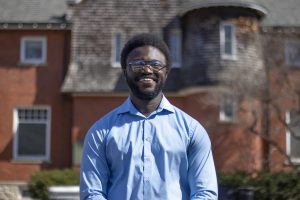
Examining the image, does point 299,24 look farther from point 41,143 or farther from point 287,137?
point 41,143

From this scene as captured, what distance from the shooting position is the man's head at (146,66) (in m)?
3.23

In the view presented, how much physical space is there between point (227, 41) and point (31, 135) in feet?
25.4

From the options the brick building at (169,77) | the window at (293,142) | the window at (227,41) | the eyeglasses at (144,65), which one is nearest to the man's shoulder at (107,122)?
the eyeglasses at (144,65)

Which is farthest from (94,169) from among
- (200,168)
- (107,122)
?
(200,168)

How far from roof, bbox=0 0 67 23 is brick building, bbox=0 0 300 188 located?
0.05 metres

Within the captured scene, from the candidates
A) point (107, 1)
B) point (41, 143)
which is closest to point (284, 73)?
point (107, 1)

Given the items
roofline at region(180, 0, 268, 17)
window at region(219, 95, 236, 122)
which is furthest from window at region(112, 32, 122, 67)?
window at region(219, 95, 236, 122)

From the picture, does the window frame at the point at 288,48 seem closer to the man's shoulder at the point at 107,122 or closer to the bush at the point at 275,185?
the bush at the point at 275,185

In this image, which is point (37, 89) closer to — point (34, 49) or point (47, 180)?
point (34, 49)

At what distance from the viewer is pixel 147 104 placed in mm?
3283

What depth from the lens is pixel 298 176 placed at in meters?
10.4

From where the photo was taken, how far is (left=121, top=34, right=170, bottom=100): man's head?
323cm

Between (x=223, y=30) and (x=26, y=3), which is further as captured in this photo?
(x=26, y=3)

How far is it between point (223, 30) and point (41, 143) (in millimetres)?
7675
